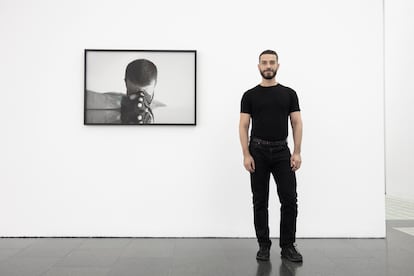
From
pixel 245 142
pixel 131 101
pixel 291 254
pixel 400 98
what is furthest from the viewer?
pixel 400 98

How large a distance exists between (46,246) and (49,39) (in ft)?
6.01

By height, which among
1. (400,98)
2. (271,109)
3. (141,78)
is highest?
(400,98)

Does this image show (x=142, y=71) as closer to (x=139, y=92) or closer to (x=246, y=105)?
(x=139, y=92)

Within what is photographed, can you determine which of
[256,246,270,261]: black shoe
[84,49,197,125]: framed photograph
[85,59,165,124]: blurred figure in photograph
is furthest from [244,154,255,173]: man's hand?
[85,59,165,124]: blurred figure in photograph

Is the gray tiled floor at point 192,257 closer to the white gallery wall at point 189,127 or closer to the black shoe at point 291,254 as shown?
the black shoe at point 291,254

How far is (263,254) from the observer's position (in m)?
2.72

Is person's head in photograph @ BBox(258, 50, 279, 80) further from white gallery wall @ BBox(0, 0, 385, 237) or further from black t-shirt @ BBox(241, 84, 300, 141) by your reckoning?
white gallery wall @ BBox(0, 0, 385, 237)

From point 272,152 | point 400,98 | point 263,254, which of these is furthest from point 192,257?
point 400,98

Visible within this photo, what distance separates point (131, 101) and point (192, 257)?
149cm

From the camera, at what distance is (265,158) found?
108 inches

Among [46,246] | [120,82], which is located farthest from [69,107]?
[46,246]

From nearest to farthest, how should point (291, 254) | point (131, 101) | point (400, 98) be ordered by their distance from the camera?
point (291, 254), point (131, 101), point (400, 98)

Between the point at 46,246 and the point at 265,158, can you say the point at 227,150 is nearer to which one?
the point at 265,158

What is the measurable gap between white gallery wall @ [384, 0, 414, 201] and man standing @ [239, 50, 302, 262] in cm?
402
